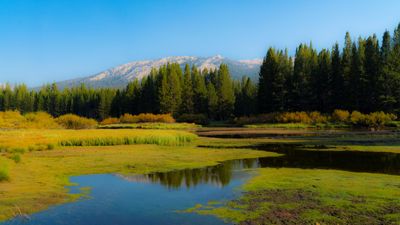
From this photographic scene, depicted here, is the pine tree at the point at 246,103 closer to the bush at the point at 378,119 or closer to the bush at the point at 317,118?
the bush at the point at 317,118

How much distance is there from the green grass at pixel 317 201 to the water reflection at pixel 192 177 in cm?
178

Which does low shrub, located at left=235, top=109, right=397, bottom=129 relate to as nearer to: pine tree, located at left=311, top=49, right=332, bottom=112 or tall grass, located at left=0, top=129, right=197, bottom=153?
pine tree, located at left=311, top=49, right=332, bottom=112

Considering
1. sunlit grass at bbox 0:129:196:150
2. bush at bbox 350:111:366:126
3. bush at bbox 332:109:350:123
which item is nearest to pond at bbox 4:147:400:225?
sunlit grass at bbox 0:129:196:150

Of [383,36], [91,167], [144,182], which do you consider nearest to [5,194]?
[144,182]

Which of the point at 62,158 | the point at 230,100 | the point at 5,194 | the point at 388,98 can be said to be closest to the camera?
the point at 5,194

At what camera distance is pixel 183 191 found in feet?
53.7

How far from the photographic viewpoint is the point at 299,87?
3095 inches

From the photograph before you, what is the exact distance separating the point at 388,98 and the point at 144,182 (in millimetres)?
61863

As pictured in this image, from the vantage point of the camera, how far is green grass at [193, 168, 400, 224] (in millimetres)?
11547

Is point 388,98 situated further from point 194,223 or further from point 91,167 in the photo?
point 194,223

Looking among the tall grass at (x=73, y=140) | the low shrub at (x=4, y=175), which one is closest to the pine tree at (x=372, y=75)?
the tall grass at (x=73, y=140)

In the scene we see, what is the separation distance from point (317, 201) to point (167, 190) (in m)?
6.64

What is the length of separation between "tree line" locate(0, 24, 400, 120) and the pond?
47.7 m

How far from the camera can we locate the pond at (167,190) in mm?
12086
